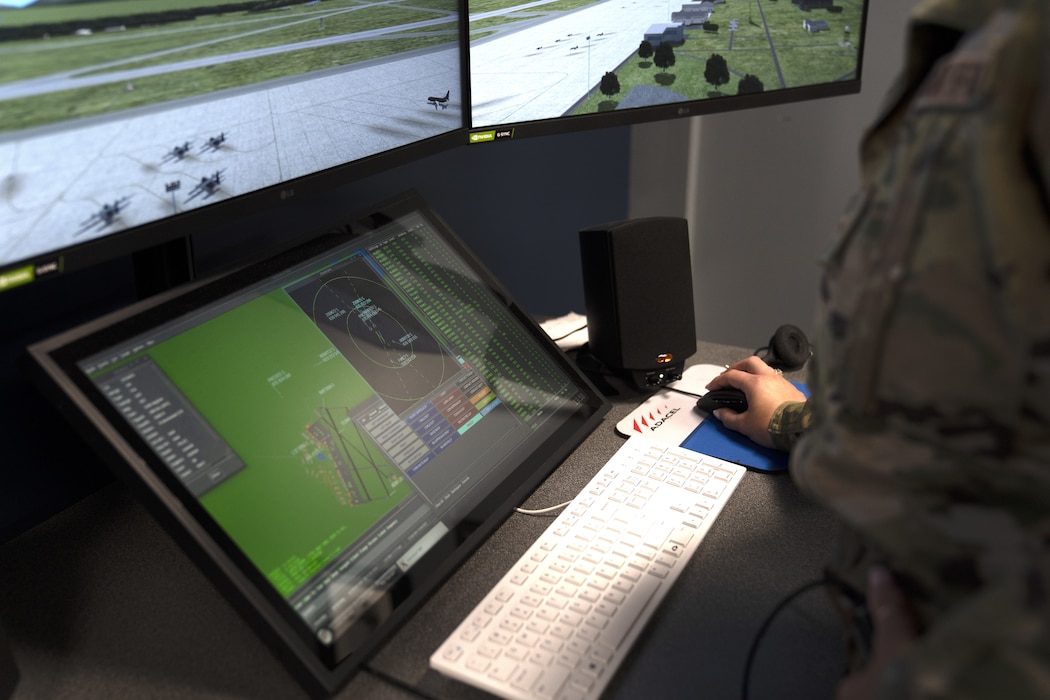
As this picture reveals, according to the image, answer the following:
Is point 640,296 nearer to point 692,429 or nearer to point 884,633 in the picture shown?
point 692,429

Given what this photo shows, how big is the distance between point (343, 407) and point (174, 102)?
0.28 meters

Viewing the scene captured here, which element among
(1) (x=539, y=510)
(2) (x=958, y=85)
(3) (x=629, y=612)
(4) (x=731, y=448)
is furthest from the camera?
(4) (x=731, y=448)

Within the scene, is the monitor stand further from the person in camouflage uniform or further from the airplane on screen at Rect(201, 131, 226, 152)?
the person in camouflage uniform

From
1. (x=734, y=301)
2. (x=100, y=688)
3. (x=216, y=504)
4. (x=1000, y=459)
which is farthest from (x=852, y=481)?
(x=734, y=301)

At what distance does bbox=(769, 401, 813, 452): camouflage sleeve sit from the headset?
0.21 metres

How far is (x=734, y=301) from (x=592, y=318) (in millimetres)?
1205

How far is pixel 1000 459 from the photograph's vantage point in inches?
16.9

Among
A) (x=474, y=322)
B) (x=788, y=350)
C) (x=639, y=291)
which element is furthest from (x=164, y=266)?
(x=788, y=350)

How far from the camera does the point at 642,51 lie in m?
1.10

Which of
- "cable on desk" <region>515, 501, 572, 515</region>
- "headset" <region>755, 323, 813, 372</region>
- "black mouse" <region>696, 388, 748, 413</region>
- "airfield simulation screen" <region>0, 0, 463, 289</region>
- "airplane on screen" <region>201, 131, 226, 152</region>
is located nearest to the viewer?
"airfield simulation screen" <region>0, 0, 463, 289</region>

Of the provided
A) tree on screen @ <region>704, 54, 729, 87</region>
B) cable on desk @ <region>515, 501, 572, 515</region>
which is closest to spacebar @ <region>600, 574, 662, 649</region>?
cable on desk @ <region>515, 501, 572, 515</region>

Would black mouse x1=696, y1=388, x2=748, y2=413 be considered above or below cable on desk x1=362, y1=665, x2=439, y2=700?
above

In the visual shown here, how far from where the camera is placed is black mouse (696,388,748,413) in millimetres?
967

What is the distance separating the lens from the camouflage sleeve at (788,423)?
88 centimetres
